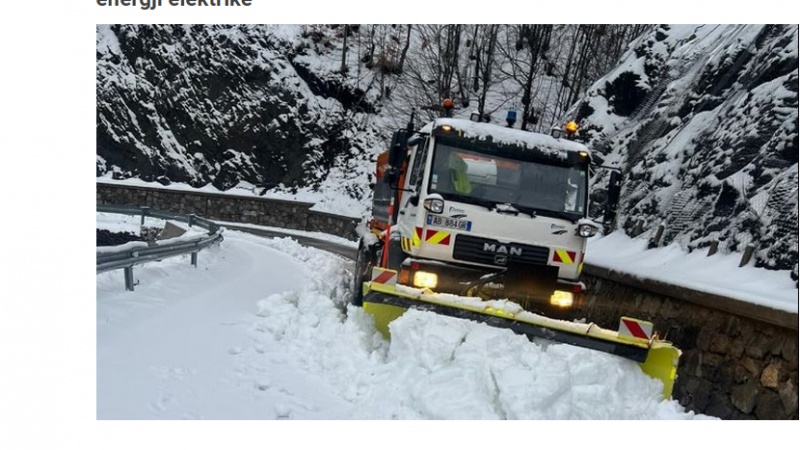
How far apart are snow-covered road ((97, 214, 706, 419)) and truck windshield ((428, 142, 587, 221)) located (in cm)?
156

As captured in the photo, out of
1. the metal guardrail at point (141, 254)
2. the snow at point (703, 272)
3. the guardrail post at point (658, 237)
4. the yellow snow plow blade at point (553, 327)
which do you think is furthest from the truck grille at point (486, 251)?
the metal guardrail at point (141, 254)

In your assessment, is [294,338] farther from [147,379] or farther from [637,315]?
[637,315]

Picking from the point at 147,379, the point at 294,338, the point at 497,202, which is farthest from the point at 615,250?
the point at 147,379

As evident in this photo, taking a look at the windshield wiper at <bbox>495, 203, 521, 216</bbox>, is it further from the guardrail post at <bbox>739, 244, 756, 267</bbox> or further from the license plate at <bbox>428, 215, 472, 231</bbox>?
the guardrail post at <bbox>739, 244, 756, 267</bbox>

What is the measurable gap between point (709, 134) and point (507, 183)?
432 cm

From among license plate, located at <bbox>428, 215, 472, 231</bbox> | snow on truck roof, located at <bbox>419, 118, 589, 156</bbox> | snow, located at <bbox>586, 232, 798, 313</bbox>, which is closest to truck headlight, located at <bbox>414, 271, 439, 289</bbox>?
license plate, located at <bbox>428, 215, 472, 231</bbox>

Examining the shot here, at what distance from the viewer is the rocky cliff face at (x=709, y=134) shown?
20.5ft

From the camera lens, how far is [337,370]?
14.5ft

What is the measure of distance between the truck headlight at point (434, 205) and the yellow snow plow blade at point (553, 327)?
93 cm

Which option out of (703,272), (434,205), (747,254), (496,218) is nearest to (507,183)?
(496,218)

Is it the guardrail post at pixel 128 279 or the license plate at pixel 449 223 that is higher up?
the license plate at pixel 449 223

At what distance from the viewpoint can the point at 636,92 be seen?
11.5m

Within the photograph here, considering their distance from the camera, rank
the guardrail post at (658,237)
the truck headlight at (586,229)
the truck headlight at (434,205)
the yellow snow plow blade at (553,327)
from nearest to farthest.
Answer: the yellow snow plow blade at (553,327)
the truck headlight at (434,205)
the truck headlight at (586,229)
the guardrail post at (658,237)

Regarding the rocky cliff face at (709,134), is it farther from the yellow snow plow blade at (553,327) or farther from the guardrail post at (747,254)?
the yellow snow plow blade at (553,327)
